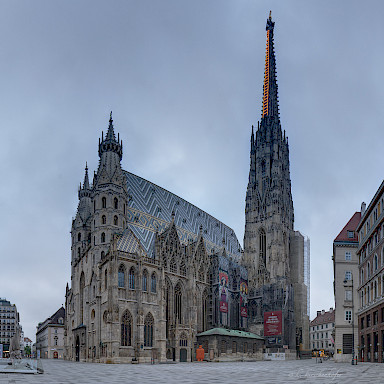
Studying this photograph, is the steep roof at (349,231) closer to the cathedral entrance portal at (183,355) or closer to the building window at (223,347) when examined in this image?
the building window at (223,347)

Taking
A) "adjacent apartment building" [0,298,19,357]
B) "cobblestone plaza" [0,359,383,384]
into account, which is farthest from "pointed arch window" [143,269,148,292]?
"adjacent apartment building" [0,298,19,357]

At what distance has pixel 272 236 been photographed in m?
107

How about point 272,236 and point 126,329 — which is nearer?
point 126,329

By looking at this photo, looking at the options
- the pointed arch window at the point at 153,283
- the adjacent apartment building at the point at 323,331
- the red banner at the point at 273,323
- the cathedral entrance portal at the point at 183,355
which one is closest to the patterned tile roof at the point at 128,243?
the pointed arch window at the point at 153,283

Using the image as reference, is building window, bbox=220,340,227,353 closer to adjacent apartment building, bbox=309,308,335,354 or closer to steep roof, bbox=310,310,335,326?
adjacent apartment building, bbox=309,308,335,354

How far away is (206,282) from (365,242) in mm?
39005

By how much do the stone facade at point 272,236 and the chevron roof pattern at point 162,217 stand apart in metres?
7.70

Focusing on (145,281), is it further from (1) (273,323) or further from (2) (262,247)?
(2) (262,247)

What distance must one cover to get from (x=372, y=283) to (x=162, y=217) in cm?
4543

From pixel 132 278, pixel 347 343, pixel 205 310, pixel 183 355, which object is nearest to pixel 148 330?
pixel 132 278

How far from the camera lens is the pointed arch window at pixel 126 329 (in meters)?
67.8

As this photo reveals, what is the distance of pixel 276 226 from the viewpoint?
4213 inches

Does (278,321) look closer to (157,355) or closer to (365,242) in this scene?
(157,355)

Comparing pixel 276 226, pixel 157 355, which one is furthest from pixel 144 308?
pixel 276 226
